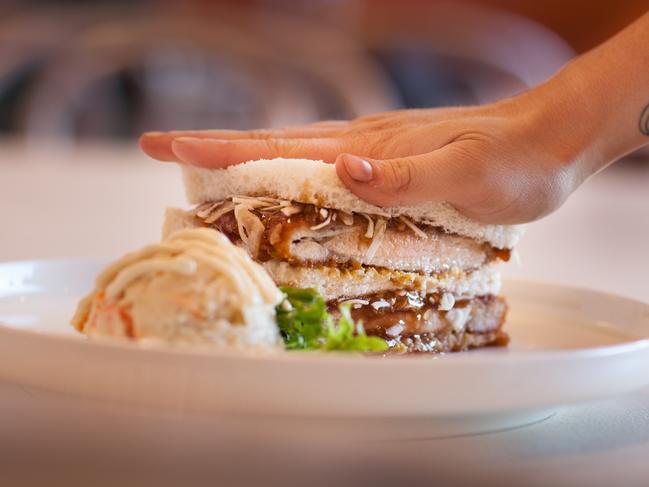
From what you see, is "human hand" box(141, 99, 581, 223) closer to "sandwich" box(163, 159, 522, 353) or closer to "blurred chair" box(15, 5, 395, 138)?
"sandwich" box(163, 159, 522, 353)

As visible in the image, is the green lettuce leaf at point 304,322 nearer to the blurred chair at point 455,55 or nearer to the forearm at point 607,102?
the forearm at point 607,102

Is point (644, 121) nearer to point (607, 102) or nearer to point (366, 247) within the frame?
point (607, 102)

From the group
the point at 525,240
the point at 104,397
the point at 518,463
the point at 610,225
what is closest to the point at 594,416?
the point at 518,463

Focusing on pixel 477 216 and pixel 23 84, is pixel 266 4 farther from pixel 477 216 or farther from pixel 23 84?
pixel 477 216

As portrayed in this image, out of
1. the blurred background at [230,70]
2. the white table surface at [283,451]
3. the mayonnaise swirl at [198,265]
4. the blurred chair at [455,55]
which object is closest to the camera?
Result: the white table surface at [283,451]

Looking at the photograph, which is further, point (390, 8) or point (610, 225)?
point (390, 8)

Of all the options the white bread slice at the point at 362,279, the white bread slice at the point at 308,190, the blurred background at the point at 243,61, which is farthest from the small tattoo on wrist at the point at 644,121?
the blurred background at the point at 243,61

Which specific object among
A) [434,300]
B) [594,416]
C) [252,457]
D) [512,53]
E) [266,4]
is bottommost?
[252,457]

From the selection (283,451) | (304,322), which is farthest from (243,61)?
(283,451)
